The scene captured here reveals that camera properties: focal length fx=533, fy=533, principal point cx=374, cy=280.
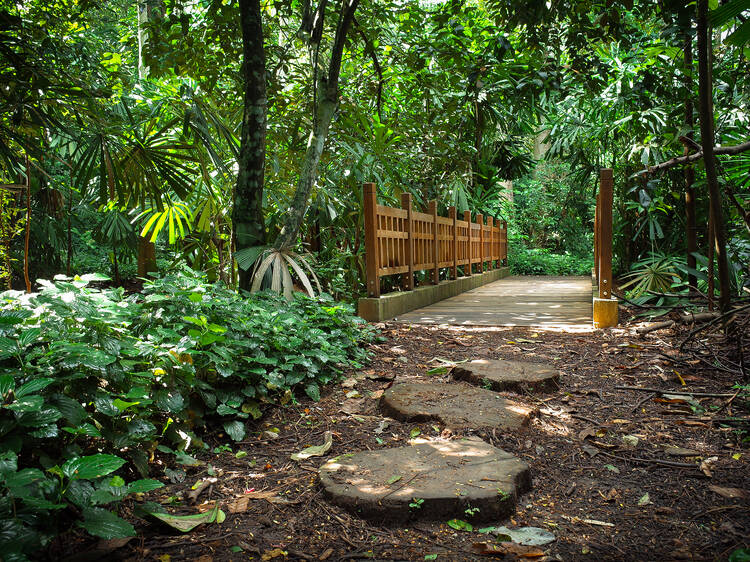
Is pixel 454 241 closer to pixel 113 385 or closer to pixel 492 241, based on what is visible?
pixel 492 241

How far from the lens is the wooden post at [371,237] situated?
5.40 m

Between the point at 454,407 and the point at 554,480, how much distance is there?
2.33 feet

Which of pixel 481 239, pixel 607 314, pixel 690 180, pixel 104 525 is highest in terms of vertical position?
pixel 690 180

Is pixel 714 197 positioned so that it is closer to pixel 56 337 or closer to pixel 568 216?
pixel 56 337

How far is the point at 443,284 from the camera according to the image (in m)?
8.02

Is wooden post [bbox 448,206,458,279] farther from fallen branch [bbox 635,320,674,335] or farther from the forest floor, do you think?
the forest floor

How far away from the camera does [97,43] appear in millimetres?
9422

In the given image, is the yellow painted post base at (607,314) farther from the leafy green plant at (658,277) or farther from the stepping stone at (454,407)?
the stepping stone at (454,407)

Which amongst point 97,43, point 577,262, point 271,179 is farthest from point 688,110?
point 577,262

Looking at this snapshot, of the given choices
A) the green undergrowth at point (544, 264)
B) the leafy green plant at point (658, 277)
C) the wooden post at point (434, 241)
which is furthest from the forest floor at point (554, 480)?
the green undergrowth at point (544, 264)

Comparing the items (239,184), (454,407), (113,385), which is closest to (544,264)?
(239,184)

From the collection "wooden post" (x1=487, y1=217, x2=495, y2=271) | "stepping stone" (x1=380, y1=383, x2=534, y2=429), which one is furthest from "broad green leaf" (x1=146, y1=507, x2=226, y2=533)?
"wooden post" (x1=487, y1=217, x2=495, y2=271)

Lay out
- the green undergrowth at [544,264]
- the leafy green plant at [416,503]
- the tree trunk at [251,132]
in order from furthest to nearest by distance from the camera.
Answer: the green undergrowth at [544,264] < the tree trunk at [251,132] < the leafy green plant at [416,503]

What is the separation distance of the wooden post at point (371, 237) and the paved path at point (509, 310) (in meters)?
0.49
